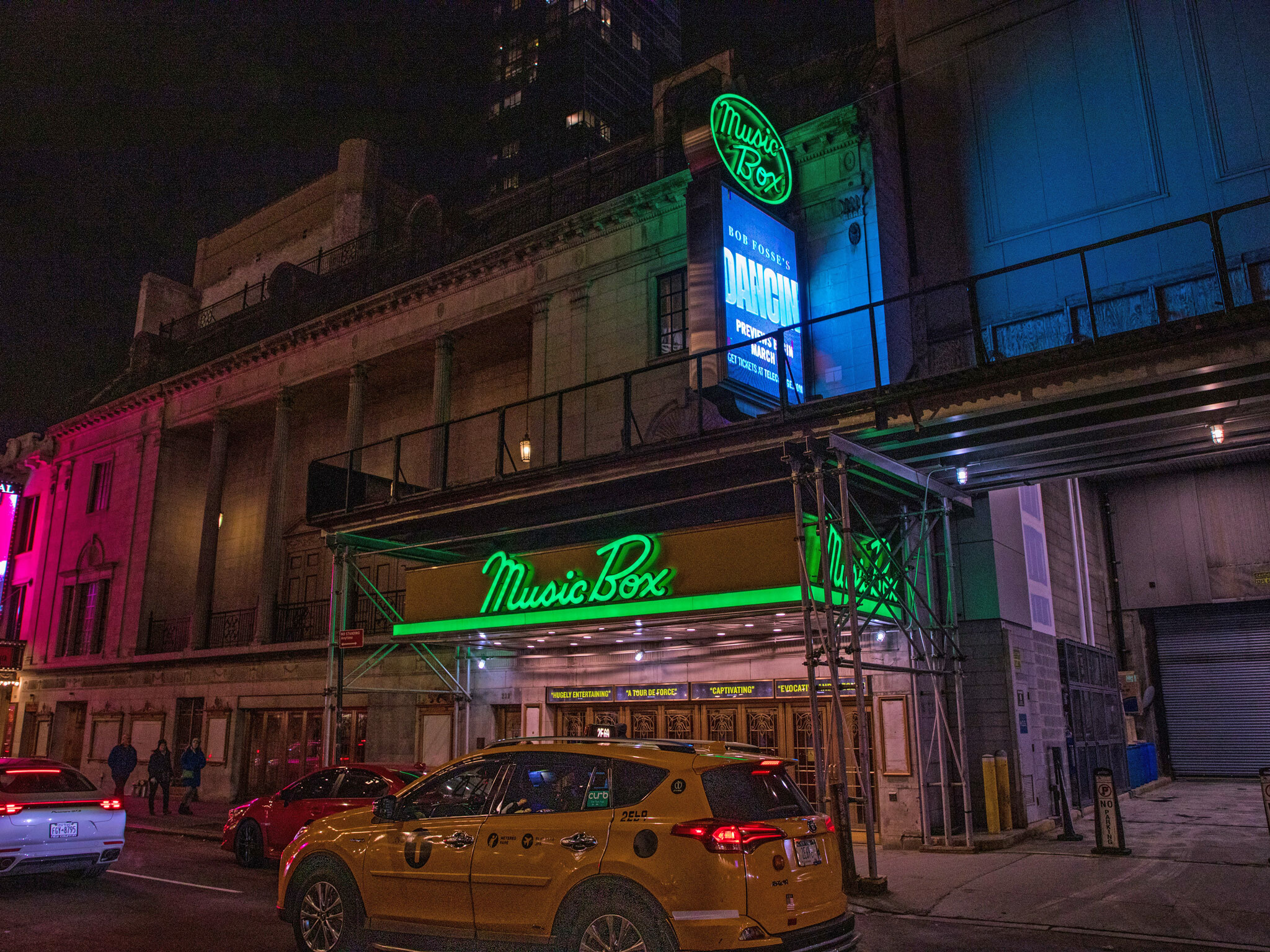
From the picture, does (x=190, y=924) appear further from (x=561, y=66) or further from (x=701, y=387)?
(x=561, y=66)

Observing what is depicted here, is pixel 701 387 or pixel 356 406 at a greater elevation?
pixel 356 406

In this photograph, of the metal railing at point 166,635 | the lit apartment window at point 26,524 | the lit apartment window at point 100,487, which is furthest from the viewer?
the lit apartment window at point 26,524

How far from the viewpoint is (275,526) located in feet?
88.3

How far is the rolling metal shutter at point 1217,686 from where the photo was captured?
2370cm

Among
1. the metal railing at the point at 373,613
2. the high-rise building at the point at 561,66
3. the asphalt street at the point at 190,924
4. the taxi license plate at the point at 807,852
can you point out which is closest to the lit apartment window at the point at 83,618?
the metal railing at the point at 373,613

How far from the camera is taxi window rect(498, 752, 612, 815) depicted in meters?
6.83

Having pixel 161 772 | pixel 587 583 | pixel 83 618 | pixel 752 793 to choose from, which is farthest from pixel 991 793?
pixel 83 618

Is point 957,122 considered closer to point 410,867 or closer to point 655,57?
point 410,867

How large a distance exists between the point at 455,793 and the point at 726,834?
257 centimetres

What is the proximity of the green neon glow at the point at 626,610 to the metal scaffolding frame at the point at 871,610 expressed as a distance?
421 millimetres

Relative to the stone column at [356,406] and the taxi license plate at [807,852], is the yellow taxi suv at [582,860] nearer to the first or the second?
the taxi license plate at [807,852]

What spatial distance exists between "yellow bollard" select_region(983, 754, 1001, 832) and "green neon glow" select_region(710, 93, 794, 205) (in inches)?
409

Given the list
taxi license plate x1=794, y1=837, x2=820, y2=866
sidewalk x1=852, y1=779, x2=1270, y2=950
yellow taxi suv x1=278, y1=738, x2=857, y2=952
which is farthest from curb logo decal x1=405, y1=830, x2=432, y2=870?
sidewalk x1=852, y1=779, x2=1270, y2=950

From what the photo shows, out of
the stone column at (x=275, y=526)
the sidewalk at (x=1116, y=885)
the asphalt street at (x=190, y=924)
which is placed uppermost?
the stone column at (x=275, y=526)
